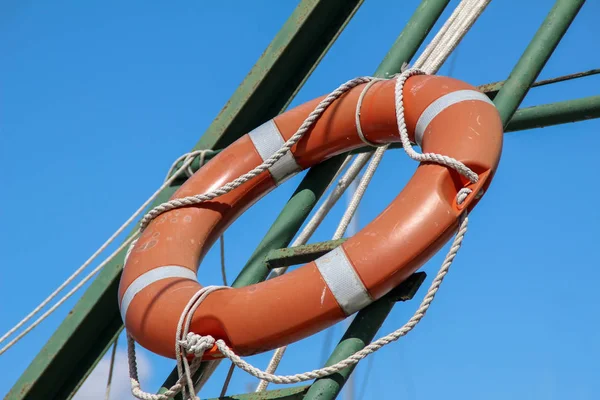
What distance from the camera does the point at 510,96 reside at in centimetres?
283

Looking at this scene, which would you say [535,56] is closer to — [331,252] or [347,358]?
[331,252]

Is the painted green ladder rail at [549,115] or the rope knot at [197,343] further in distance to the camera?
the painted green ladder rail at [549,115]

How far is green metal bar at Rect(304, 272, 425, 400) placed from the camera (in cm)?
246

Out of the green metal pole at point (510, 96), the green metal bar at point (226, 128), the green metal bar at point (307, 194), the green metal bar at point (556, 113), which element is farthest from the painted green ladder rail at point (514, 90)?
the green metal bar at point (226, 128)

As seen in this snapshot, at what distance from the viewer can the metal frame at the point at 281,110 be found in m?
2.72

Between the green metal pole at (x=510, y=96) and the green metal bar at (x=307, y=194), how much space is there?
46cm

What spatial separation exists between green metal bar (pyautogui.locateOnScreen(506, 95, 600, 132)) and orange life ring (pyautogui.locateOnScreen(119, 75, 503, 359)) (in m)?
0.65

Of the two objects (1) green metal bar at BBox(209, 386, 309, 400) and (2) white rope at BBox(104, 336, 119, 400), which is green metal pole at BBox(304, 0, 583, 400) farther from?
(2) white rope at BBox(104, 336, 119, 400)

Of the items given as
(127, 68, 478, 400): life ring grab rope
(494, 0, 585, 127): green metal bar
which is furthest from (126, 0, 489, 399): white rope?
(494, 0, 585, 127): green metal bar

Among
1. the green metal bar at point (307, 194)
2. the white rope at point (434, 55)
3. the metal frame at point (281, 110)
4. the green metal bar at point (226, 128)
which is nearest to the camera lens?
the metal frame at point (281, 110)

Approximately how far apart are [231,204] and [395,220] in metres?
0.66

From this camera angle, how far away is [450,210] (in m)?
2.46

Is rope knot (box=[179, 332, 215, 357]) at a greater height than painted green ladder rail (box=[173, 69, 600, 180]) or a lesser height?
lesser

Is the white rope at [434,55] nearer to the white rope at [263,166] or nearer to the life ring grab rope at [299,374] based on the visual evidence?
the white rope at [263,166]
